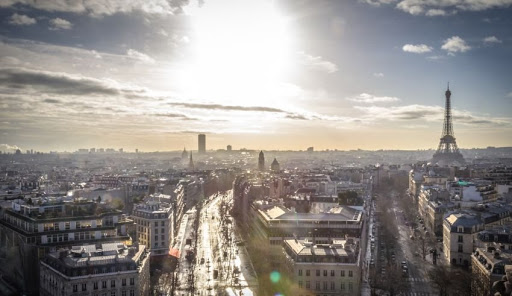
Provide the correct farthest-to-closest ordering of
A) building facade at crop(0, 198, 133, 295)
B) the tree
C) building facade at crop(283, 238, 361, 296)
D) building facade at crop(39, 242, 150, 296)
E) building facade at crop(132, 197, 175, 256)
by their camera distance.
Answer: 1. building facade at crop(132, 197, 175, 256)
2. the tree
3. building facade at crop(0, 198, 133, 295)
4. building facade at crop(283, 238, 361, 296)
5. building facade at crop(39, 242, 150, 296)

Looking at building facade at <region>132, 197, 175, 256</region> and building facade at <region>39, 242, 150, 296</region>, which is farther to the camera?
building facade at <region>132, 197, 175, 256</region>

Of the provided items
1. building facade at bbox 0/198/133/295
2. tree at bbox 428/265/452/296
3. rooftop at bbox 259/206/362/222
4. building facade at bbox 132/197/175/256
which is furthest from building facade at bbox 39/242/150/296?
tree at bbox 428/265/452/296

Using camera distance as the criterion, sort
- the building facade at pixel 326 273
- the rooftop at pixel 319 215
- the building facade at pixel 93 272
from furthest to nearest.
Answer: the rooftop at pixel 319 215
the building facade at pixel 326 273
the building facade at pixel 93 272

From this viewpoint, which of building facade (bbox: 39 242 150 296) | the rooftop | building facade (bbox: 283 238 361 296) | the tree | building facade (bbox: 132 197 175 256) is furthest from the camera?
building facade (bbox: 132 197 175 256)

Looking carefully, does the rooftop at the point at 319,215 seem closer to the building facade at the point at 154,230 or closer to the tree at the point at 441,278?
the tree at the point at 441,278

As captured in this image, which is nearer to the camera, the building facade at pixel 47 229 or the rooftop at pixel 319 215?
the building facade at pixel 47 229

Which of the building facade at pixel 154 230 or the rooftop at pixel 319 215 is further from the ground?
the rooftop at pixel 319 215

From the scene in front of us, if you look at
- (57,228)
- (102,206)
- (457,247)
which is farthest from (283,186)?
(57,228)

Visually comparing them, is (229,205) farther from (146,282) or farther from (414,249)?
(146,282)

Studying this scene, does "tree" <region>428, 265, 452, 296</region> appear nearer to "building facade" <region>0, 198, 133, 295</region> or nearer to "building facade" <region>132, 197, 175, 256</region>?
"building facade" <region>0, 198, 133, 295</region>

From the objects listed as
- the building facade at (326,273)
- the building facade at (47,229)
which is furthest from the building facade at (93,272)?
the building facade at (326,273)

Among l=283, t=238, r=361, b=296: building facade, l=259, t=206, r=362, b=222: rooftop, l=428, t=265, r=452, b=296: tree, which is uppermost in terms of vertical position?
l=259, t=206, r=362, b=222: rooftop
